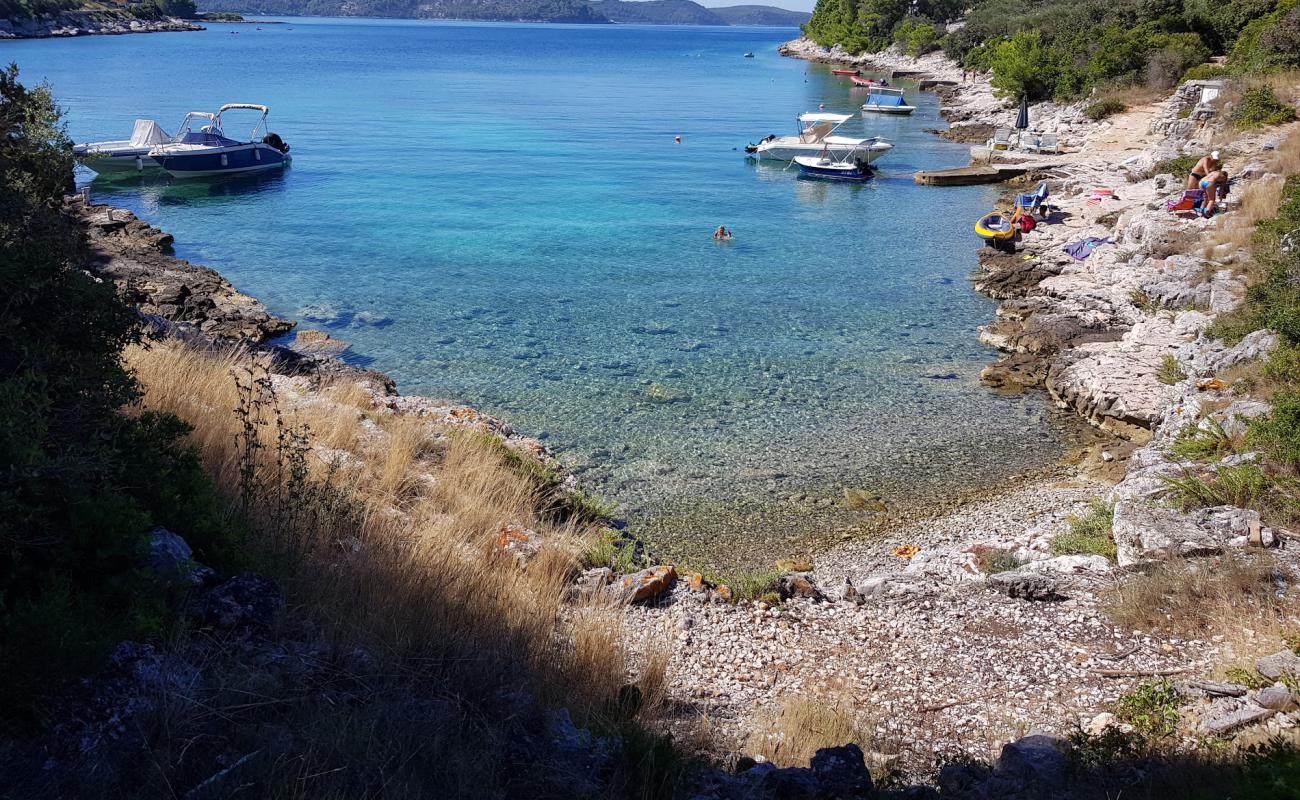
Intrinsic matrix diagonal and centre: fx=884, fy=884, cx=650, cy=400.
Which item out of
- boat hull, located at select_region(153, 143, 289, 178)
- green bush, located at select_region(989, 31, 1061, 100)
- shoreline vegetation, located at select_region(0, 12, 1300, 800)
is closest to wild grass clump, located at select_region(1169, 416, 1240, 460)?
shoreline vegetation, located at select_region(0, 12, 1300, 800)

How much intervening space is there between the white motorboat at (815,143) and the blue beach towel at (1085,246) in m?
14.4

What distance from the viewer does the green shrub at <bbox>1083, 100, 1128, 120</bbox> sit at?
129ft

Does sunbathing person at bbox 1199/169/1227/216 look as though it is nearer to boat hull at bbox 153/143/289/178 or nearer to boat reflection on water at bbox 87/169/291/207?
boat reflection on water at bbox 87/169/291/207


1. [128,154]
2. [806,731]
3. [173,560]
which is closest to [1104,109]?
[128,154]

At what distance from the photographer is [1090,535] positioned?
8.79 m

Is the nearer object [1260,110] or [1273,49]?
[1260,110]

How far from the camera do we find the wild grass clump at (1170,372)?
42.5 feet

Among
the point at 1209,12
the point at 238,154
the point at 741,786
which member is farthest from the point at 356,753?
the point at 1209,12

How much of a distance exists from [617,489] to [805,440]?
3.09 metres

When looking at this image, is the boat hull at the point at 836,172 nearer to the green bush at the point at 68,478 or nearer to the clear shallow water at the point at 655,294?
the clear shallow water at the point at 655,294

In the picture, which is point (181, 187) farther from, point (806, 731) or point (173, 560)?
point (806, 731)

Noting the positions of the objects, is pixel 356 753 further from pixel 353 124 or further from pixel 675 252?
pixel 353 124

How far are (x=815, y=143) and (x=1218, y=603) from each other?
32.2 meters

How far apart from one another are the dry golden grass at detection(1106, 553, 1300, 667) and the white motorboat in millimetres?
30336
